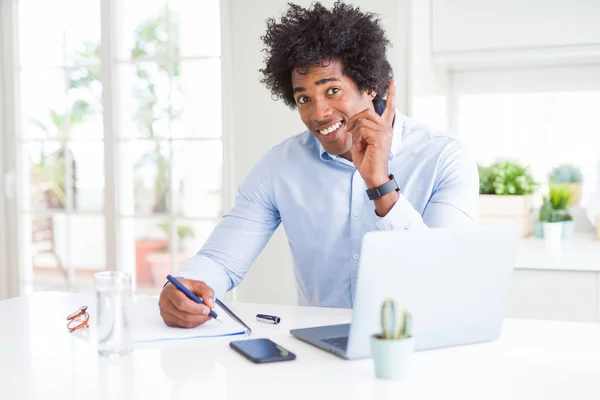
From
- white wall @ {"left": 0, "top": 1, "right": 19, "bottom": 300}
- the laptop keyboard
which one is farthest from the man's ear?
white wall @ {"left": 0, "top": 1, "right": 19, "bottom": 300}

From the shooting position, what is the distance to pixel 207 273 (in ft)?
6.25

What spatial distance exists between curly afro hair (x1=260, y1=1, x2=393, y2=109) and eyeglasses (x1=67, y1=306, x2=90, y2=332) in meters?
0.91

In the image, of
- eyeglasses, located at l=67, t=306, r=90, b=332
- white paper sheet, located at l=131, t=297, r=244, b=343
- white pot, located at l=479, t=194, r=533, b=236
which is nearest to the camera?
white paper sheet, located at l=131, t=297, r=244, b=343

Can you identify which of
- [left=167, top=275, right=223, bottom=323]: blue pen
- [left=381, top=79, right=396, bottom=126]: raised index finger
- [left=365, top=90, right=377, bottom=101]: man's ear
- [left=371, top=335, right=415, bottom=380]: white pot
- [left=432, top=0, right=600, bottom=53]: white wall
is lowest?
[left=371, top=335, right=415, bottom=380]: white pot

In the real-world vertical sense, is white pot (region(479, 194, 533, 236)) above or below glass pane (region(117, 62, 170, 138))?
below

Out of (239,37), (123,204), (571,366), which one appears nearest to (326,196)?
(571,366)

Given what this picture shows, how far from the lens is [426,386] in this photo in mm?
1166

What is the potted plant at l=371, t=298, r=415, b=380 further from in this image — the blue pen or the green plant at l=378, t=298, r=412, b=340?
the blue pen

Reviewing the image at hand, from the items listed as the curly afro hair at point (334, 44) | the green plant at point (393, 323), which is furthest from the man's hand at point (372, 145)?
the green plant at point (393, 323)

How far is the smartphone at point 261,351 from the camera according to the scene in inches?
51.8

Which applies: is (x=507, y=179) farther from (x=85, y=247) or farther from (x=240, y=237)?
(x=85, y=247)

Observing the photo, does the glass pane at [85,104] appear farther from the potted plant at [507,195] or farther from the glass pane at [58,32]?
the potted plant at [507,195]

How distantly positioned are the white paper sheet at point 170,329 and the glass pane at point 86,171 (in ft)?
7.41

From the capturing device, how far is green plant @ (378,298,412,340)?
119 centimetres
